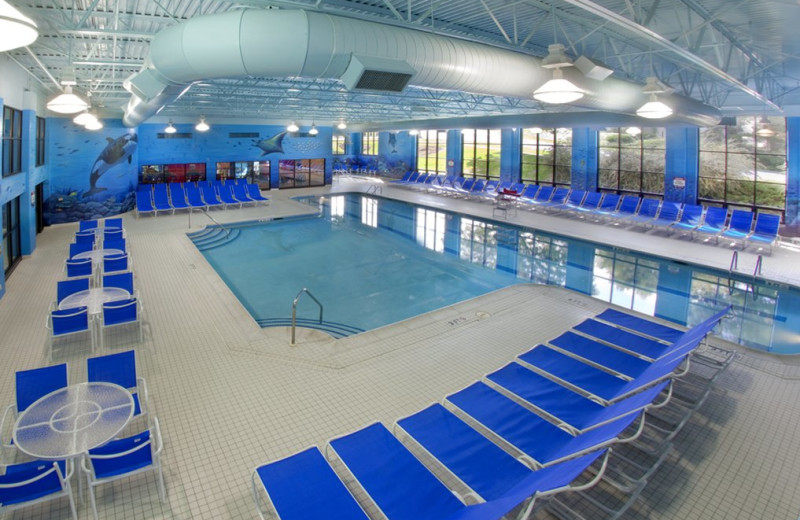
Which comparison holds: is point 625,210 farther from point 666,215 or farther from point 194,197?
point 194,197

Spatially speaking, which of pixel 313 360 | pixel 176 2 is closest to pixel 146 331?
pixel 313 360

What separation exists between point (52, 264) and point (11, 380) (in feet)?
18.6

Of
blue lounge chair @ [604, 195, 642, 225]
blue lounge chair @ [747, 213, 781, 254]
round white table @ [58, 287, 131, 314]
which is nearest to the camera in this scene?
round white table @ [58, 287, 131, 314]

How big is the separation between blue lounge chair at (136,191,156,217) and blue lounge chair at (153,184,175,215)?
0.47ft

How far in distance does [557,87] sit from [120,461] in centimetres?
534

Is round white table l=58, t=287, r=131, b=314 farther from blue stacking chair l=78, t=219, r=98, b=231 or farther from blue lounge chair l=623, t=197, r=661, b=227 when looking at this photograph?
blue lounge chair l=623, t=197, r=661, b=227

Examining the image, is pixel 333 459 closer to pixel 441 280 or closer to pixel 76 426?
pixel 76 426

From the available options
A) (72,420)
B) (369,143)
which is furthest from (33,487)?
(369,143)

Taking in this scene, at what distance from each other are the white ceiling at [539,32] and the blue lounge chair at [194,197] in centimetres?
428

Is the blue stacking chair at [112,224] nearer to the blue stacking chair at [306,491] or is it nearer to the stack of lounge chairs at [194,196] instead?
the stack of lounge chairs at [194,196]

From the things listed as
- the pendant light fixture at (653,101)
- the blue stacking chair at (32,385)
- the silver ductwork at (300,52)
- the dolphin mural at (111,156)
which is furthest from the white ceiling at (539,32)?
the blue stacking chair at (32,385)

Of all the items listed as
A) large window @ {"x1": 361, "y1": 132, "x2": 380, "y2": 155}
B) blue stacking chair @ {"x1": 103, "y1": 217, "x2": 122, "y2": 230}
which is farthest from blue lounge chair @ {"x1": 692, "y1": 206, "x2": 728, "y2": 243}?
large window @ {"x1": 361, "y1": 132, "x2": 380, "y2": 155}

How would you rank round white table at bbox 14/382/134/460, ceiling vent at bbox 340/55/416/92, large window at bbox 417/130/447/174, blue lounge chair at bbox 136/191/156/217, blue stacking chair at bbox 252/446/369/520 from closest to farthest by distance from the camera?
blue stacking chair at bbox 252/446/369/520 → round white table at bbox 14/382/134/460 → ceiling vent at bbox 340/55/416/92 → blue lounge chair at bbox 136/191/156/217 → large window at bbox 417/130/447/174

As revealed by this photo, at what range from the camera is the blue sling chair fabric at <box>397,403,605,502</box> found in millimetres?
2926
